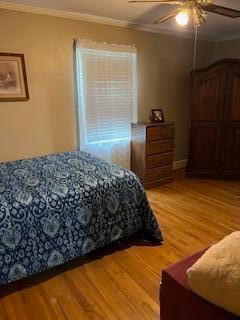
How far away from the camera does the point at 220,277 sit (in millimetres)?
904

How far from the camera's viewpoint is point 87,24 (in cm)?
321

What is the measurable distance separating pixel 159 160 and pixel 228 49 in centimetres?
252

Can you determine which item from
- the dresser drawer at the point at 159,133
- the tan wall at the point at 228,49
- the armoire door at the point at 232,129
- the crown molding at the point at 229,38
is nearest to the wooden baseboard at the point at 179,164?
the armoire door at the point at 232,129

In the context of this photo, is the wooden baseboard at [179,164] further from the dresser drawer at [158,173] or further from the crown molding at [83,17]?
the crown molding at [83,17]

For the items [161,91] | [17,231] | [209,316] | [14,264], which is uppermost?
[161,91]

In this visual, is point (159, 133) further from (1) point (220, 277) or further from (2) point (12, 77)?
(1) point (220, 277)

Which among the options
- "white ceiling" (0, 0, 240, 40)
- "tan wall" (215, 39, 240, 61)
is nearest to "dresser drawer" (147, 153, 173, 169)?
"white ceiling" (0, 0, 240, 40)

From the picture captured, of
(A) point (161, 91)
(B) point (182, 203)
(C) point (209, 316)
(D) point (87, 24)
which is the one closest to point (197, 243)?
(B) point (182, 203)

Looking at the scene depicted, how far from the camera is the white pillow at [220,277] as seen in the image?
87 centimetres

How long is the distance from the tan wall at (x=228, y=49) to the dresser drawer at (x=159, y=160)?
2259 millimetres

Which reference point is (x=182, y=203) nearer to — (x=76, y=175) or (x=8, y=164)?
(x=76, y=175)

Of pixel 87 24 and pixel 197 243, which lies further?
pixel 87 24

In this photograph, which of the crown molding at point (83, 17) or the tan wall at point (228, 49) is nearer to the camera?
the crown molding at point (83, 17)

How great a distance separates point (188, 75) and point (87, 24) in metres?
2.03
